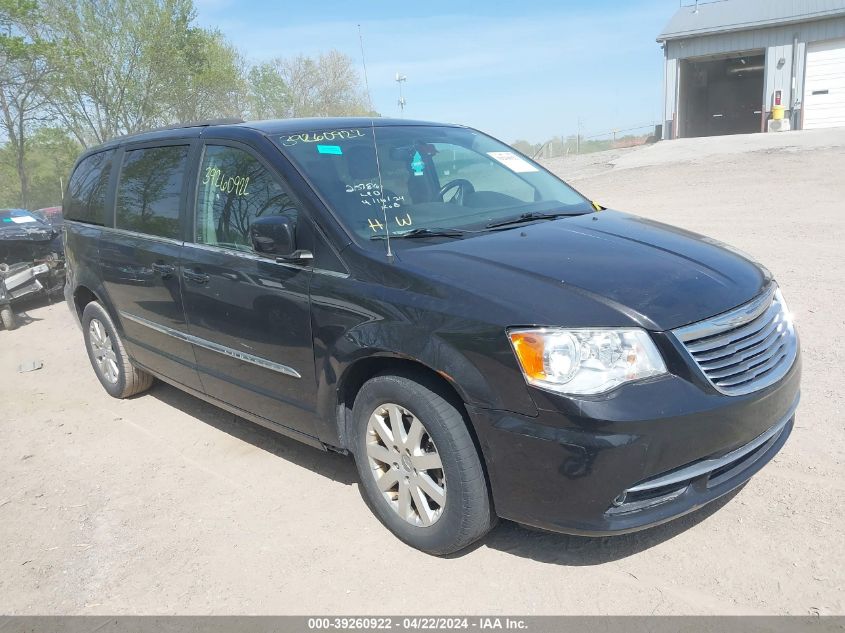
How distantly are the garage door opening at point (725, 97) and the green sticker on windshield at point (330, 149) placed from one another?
96.6 feet

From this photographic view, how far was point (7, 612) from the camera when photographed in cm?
306

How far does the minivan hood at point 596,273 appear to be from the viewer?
2.65m

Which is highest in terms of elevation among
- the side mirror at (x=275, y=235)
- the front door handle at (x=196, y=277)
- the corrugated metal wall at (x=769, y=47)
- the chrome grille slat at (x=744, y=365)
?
the corrugated metal wall at (x=769, y=47)

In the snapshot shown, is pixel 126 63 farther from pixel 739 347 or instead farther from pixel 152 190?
pixel 739 347

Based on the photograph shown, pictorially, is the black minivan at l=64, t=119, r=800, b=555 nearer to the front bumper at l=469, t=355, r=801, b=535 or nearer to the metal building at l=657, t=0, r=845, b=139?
the front bumper at l=469, t=355, r=801, b=535

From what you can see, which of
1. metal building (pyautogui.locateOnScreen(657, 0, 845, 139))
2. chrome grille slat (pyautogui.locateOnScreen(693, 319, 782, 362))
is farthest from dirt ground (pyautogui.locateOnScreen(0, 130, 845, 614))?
metal building (pyautogui.locateOnScreen(657, 0, 845, 139))

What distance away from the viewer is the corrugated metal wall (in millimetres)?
24516

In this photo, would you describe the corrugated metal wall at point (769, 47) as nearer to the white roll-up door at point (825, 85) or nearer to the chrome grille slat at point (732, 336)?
the white roll-up door at point (825, 85)

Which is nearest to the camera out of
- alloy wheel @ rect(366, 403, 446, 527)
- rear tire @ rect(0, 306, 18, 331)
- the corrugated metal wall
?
alloy wheel @ rect(366, 403, 446, 527)

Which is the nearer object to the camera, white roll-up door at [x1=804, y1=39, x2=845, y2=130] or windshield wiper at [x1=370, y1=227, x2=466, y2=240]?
windshield wiper at [x1=370, y1=227, x2=466, y2=240]

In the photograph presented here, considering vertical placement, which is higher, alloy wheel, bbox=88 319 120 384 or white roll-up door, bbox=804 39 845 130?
white roll-up door, bbox=804 39 845 130

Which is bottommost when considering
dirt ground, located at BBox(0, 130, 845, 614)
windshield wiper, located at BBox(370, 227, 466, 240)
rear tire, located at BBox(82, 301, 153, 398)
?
dirt ground, located at BBox(0, 130, 845, 614)

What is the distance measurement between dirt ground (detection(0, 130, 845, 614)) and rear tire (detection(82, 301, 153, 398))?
14 centimetres

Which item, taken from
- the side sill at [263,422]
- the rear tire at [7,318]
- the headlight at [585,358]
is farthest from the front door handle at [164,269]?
the rear tire at [7,318]
